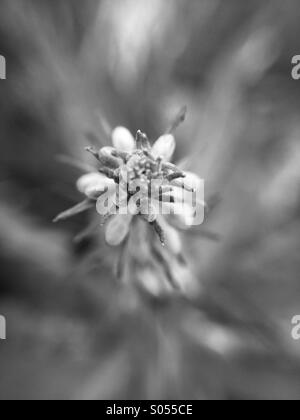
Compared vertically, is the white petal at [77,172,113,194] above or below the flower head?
above

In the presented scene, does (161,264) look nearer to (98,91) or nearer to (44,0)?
(98,91)

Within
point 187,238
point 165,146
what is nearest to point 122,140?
point 165,146

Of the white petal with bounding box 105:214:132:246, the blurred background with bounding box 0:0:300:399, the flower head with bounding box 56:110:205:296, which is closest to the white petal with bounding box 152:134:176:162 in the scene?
the flower head with bounding box 56:110:205:296

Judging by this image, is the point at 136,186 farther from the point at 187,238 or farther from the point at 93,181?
the point at 187,238

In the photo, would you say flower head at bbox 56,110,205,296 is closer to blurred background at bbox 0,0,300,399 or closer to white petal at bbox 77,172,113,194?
white petal at bbox 77,172,113,194

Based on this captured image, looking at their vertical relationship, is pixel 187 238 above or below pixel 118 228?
above

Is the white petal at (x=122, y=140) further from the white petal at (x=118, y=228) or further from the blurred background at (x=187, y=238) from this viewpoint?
the blurred background at (x=187, y=238)

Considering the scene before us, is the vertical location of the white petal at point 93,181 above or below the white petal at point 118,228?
above

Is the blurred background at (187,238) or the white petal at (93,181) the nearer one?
the white petal at (93,181)

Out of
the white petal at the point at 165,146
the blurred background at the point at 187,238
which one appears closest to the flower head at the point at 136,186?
the white petal at the point at 165,146
